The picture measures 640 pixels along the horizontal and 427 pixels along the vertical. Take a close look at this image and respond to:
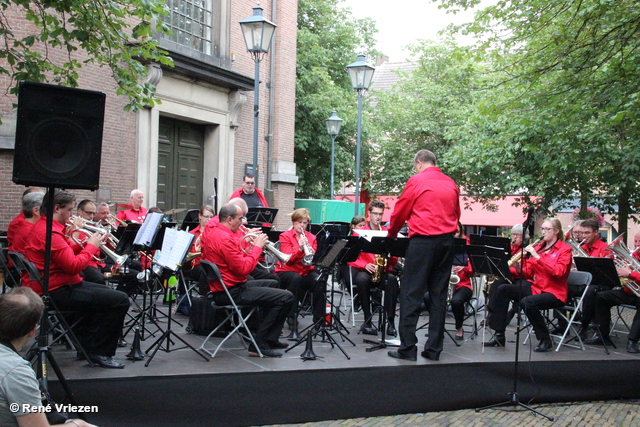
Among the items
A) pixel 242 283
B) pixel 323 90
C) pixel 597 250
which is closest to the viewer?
pixel 242 283

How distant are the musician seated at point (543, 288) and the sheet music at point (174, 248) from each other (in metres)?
4.10

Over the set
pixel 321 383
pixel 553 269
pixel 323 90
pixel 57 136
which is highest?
pixel 323 90

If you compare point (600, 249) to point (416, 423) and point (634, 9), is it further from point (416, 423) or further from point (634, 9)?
point (416, 423)

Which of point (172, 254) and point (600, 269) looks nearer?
point (172, 254)

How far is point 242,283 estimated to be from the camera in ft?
22.1

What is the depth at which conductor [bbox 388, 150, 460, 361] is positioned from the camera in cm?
632

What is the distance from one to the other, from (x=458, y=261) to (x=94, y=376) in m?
4.87

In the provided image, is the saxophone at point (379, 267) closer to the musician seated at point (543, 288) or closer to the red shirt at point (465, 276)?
the red shirt at point (465, 276)

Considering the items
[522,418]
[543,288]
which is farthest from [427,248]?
[543,288]

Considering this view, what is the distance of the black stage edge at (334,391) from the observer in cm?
512

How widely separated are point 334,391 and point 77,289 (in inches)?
105

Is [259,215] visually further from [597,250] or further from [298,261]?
[597,250]

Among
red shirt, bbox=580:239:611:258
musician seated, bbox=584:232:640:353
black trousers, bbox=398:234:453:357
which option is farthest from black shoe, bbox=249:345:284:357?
red shirt, bbox=580:239:611:258

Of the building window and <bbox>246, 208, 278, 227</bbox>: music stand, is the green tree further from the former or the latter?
<bbox>246, 208, 278, 227</bbox>: music stand
